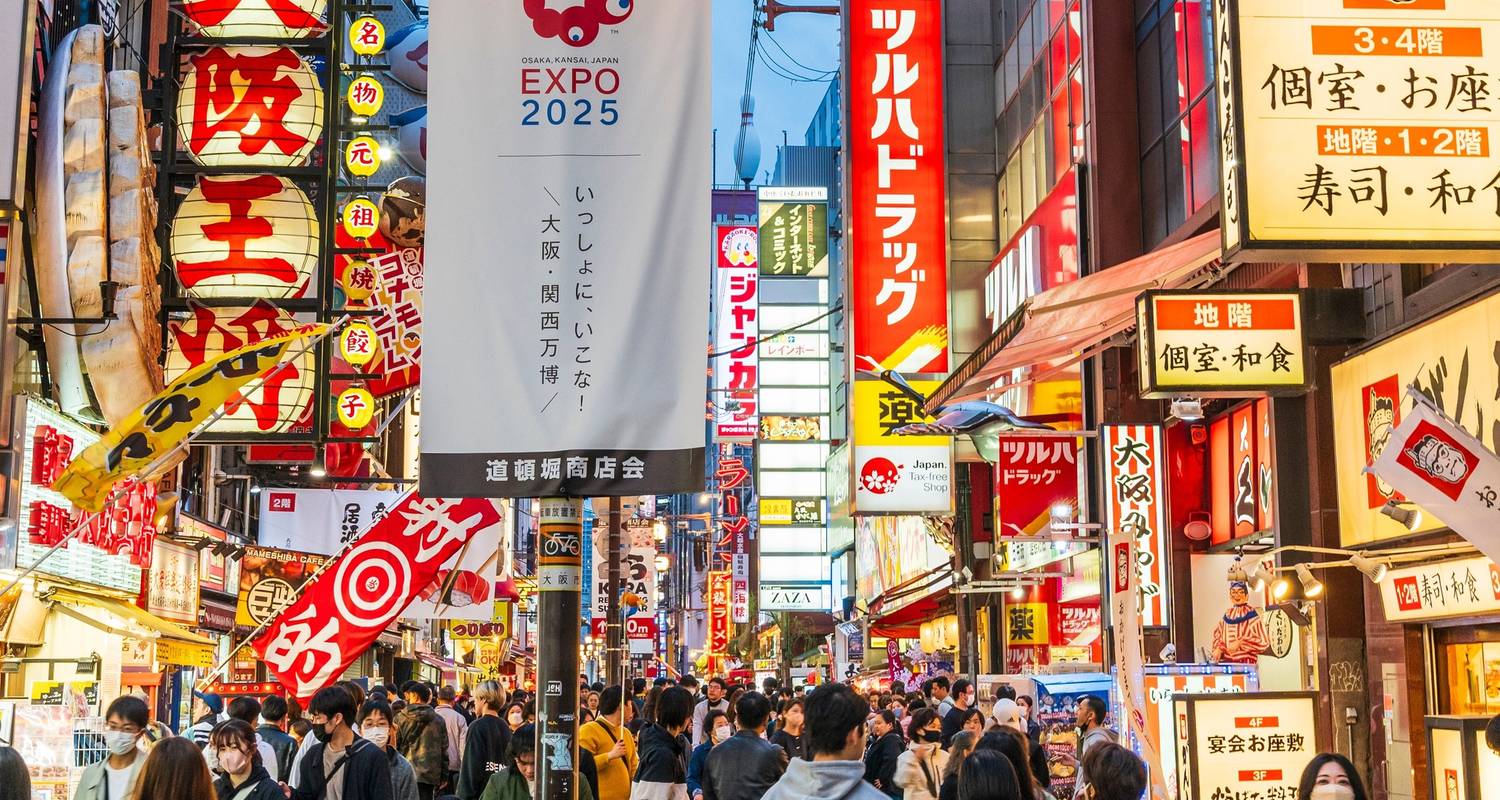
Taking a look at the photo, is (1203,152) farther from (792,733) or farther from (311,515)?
(311,515)

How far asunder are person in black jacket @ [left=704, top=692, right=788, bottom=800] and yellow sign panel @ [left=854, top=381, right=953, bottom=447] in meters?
17.8

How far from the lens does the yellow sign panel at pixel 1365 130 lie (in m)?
7.72

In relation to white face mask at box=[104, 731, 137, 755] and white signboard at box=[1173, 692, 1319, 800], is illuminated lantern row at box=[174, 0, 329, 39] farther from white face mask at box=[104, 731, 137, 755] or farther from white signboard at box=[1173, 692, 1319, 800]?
white signboard at box=[1173, 692, 1319, 800]

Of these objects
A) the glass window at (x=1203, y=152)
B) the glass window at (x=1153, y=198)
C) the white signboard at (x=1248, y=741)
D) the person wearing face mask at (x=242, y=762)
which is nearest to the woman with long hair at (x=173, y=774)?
the person wearing face mask at (x=242, y=762)

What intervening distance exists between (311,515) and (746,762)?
1908 centimetres

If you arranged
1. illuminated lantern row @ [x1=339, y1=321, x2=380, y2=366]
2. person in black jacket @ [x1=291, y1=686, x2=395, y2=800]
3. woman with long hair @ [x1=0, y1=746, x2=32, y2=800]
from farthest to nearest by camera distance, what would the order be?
1. illuminated lantern row @ [x1=339, y1=321, x2=380, y2=366]
2. person in black jacket @ [x1=291, y1=686, x2=395, y2=800]
3. woman with long hair @ [x1=0, y1=746, x2=32, y2=800]

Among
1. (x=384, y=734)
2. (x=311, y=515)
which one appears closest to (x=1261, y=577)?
(x=384, y=734)

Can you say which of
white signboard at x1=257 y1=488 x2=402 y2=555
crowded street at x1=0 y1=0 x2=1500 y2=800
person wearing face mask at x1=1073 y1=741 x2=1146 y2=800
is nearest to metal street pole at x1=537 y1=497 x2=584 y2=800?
crowded street at x1=0 y1=0 x2=1500 y2=800

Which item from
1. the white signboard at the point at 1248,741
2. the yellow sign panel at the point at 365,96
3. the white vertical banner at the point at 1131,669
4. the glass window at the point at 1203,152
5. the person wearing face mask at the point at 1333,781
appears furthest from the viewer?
the yellow sign panel at the point at 365,96

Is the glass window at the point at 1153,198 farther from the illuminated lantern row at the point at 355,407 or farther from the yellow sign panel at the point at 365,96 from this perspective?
the illuminated lantern row at the point at 355,407

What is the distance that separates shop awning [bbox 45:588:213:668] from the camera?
58.5ft

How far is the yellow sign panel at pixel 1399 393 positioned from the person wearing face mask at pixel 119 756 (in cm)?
896

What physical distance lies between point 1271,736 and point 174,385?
864 cm

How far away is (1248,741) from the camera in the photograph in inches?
456
